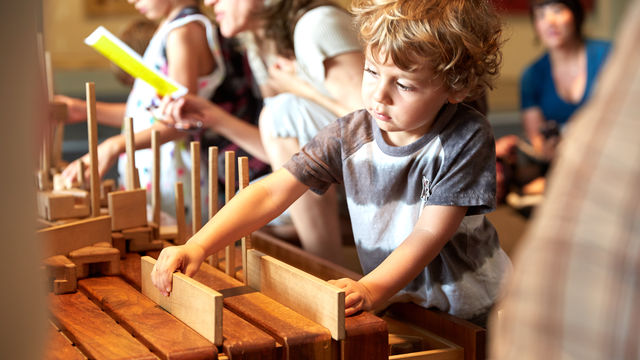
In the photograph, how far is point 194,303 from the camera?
2.89 ft

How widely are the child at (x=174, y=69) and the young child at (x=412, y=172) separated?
0.77m

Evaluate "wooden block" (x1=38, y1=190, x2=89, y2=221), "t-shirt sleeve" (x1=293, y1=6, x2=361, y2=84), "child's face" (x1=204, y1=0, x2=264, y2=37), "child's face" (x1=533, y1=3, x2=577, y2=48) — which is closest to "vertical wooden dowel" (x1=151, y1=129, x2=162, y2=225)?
"wooden block" (x1=38, y1=190, x2=89, y2=221)

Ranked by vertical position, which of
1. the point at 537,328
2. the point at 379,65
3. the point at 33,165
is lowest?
the point at 537,328

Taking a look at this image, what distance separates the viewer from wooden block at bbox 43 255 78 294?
1.07 m

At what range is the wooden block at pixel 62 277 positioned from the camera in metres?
1.07

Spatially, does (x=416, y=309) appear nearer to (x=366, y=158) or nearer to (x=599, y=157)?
(x=366, y=158)

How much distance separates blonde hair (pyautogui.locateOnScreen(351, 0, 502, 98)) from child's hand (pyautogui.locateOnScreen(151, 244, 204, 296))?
1.20 feet

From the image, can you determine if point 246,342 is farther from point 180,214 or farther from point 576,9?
point 576,9

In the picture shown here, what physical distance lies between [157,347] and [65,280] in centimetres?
31

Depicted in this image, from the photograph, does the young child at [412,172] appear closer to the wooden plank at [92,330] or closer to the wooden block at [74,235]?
the wooden plank at [92,330]

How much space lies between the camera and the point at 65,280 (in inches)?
42.2

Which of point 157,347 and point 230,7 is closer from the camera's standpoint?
point 157,347

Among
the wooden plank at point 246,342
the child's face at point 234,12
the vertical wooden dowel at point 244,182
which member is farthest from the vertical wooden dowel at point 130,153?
the child's face at point 234,12

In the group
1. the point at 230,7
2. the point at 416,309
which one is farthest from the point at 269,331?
the point at 230,7
